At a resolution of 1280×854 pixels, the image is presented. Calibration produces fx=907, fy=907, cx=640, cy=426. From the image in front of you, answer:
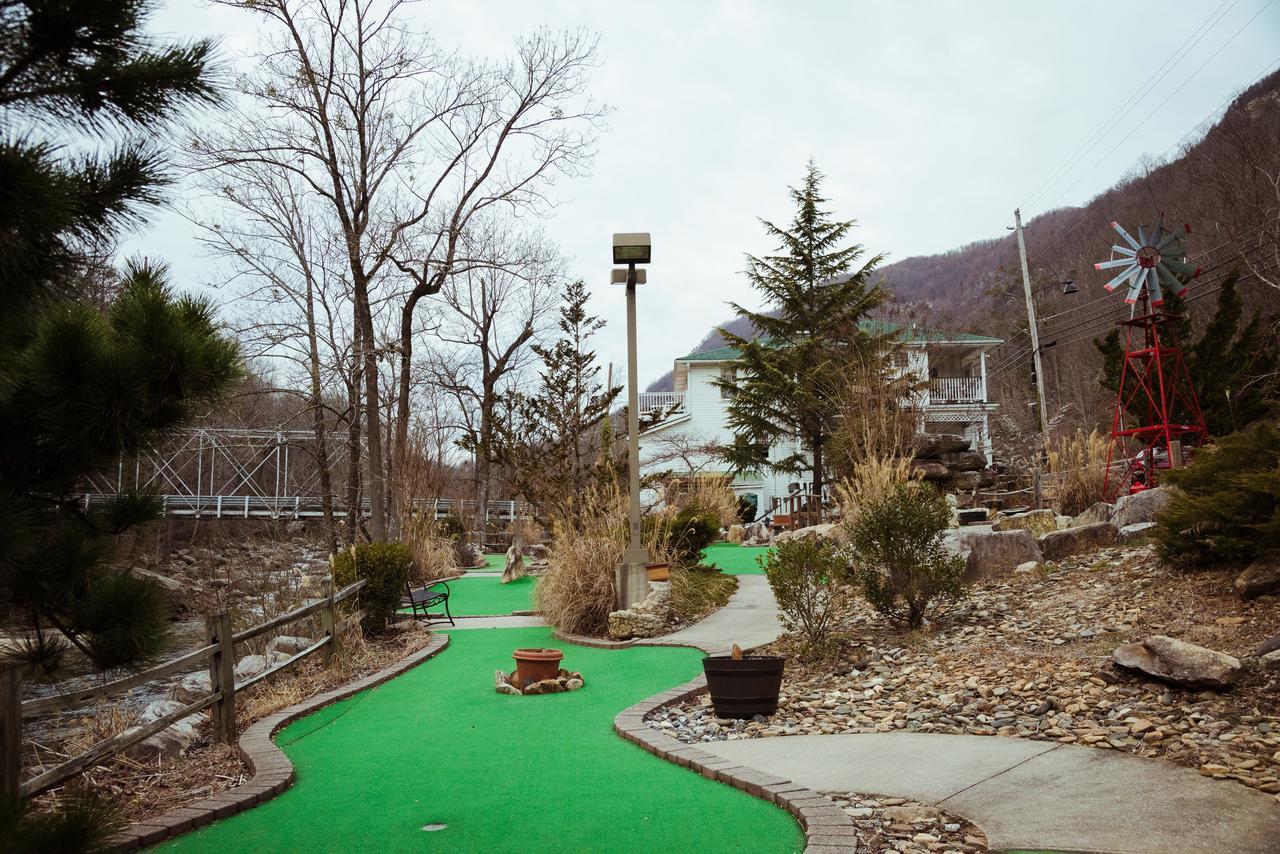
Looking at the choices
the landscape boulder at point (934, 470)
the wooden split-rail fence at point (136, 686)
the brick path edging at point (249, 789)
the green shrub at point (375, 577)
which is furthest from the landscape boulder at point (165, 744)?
the landscape boulder at point (934, 470)

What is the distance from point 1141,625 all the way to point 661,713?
3.35m

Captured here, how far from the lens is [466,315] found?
2809 cm

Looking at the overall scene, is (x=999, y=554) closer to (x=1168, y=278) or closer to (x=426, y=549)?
(x=1168, y=278)

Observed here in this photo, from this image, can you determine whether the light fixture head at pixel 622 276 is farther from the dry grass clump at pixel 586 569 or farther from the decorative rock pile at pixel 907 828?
the decorative rock pile at pixel 907 828

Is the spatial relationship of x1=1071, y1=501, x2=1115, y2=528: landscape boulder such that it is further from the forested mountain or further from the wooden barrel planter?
the forested mountain

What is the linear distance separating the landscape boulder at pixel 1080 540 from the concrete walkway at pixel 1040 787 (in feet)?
16.2

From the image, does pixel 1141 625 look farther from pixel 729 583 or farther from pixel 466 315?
pixel 466 315

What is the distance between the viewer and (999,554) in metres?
9.47

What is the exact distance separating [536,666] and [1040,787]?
14.3 feet

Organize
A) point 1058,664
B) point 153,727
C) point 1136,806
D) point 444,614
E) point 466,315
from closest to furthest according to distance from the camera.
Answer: point 1136,806
point 153,727
point 1058,664
point 444,614
point 466,315

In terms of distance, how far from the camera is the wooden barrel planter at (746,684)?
5.93m

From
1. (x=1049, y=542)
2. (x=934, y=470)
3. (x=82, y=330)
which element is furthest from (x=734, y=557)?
(x=82, y=330)

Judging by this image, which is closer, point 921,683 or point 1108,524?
point 921,683

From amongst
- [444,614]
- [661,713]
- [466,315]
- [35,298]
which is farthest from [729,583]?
[466,315]
